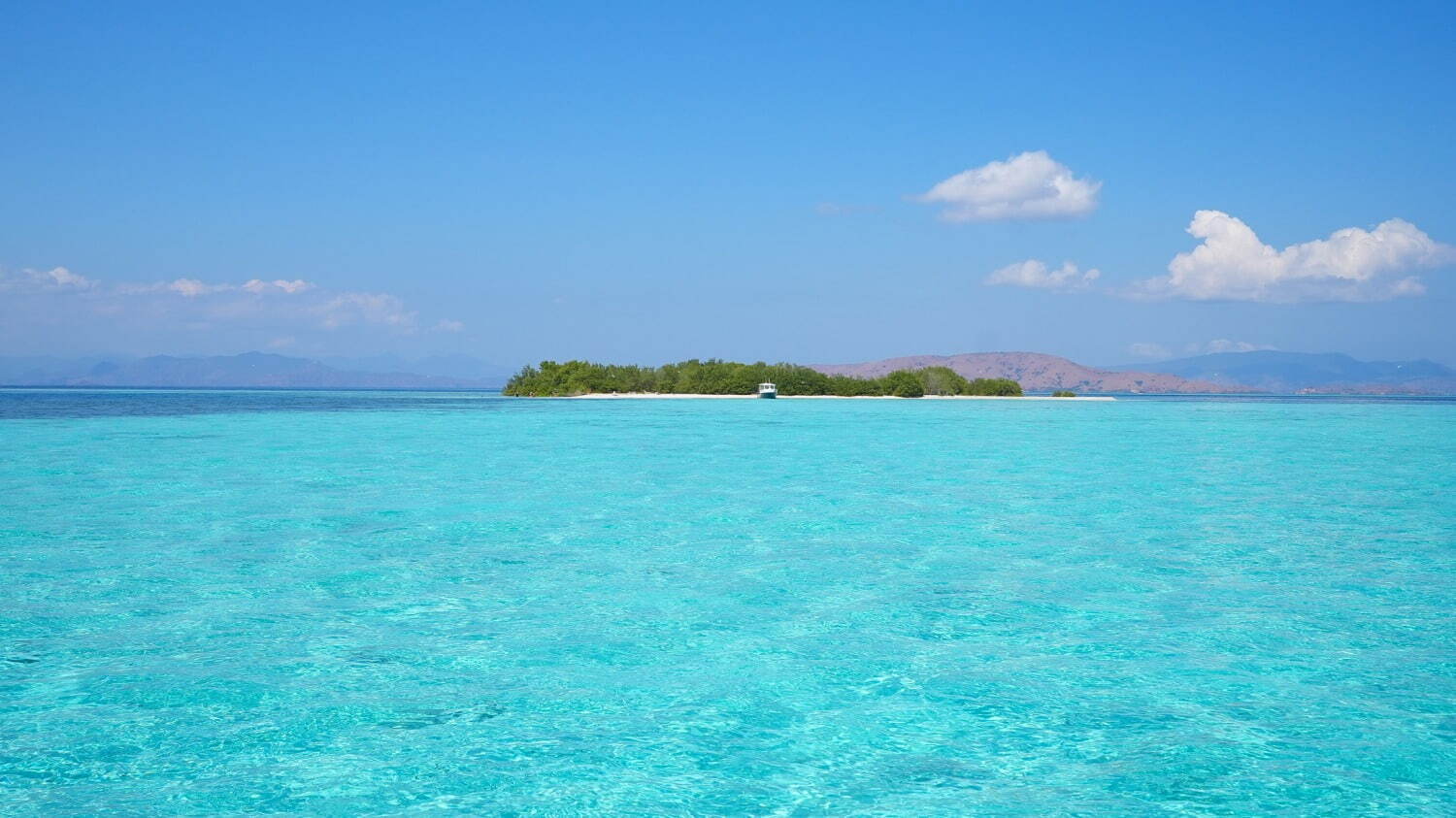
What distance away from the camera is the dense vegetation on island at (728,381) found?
116312 mm

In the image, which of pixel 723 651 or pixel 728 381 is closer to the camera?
pixel 723 651

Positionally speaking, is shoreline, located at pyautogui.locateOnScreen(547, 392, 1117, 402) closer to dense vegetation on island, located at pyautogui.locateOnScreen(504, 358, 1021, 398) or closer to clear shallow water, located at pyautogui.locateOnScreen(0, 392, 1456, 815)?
dense vegetation on island, located at pyautogui.locateOnScreen(504, 358, 1021, 398)

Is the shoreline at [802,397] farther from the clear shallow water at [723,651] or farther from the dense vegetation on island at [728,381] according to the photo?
the clear shallow water at [723,651]

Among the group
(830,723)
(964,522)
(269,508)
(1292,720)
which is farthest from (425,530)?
(1292,720)

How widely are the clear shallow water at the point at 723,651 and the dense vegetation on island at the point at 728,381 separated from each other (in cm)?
9635

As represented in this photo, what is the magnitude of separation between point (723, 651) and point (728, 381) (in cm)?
11036

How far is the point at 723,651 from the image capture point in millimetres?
8711

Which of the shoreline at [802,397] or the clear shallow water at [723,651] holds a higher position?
the shoreline at [802,397]

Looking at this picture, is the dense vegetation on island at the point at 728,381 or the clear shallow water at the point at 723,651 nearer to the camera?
the clear shallow water at the point at 723,651

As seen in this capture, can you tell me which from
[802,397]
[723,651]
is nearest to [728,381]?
[802,397]

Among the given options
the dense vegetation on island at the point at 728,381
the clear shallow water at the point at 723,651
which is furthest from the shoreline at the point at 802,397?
the clear shallow water at the point at 723,651

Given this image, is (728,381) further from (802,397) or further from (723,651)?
(723,651)

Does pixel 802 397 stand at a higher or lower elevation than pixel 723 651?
higher

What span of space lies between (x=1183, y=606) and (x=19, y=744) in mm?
10127
